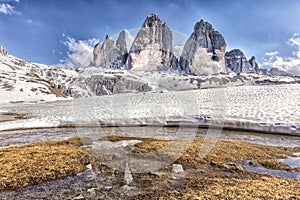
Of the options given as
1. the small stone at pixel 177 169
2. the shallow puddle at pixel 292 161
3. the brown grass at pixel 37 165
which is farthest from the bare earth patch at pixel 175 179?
the shallow puddle at pixel 292 161

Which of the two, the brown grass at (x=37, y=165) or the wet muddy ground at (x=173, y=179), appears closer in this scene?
the wet muddy ground at (x=173, y=179)

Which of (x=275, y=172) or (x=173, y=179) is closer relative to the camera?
(x=173, y=179)

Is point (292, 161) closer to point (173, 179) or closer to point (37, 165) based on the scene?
point (173, 179)

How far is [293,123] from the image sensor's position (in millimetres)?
17266

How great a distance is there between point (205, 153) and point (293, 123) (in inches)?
481

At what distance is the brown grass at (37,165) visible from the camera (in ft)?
23.0

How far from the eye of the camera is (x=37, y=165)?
8445 mm

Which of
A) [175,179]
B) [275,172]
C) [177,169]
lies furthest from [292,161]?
[175,179]

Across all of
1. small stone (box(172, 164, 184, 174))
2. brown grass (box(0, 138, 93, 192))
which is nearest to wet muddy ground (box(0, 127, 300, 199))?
small stone (box(172, 164, 184, 174))

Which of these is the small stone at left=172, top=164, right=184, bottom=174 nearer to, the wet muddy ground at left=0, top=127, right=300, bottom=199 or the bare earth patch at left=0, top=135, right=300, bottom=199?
the wet muddy ground at left=0, top=127, right=300, bottom=199

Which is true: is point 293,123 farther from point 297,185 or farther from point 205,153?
point 297,185

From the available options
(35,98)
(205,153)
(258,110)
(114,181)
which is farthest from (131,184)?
(35,98)

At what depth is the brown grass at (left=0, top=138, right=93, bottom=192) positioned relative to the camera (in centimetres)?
702

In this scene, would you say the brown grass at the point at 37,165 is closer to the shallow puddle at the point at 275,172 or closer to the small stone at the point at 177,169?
the small stone at the point at 177,169
